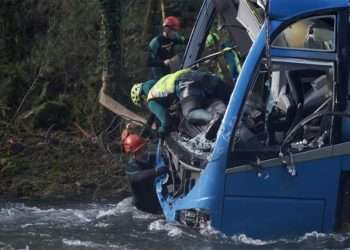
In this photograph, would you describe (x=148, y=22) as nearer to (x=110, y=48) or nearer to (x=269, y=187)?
(x=110, y=48)

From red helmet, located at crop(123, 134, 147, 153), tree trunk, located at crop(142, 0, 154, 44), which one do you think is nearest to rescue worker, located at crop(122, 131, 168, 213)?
red helmet, located at crop(123, 134, 147, 153)

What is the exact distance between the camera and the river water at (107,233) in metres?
8.71

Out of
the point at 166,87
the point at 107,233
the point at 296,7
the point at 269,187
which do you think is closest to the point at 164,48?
the point at 166,87

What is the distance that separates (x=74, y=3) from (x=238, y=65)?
16.9 feet

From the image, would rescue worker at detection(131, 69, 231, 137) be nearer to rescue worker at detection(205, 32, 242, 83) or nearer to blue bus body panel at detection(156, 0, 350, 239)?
rescue worker at detection(205, 32, 242, 83)

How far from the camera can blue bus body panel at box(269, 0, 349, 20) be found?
8609 millimetres

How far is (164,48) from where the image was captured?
13.1 m

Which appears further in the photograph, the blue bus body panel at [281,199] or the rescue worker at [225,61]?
the rescue worker at [225,61]

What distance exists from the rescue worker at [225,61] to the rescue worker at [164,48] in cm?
100

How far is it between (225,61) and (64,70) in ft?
16.2

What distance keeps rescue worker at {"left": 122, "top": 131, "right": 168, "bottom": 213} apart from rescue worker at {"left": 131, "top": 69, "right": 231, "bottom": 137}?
0.34m

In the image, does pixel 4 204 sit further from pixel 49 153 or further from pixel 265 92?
pixel 265 92

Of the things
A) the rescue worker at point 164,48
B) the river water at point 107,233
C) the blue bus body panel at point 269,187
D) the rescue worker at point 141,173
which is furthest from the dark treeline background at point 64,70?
the blue bus body panel at point 269,187

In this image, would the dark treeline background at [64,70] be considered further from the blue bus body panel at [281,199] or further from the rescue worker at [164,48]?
the blue bus body panel at [281,199]
